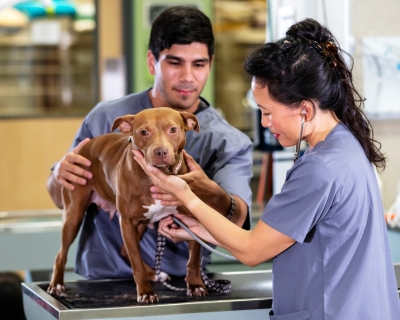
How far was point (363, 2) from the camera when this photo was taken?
3.31 m

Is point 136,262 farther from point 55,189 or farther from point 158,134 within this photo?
point 55,189

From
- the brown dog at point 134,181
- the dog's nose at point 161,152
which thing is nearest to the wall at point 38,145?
the brown dog at point 134,181

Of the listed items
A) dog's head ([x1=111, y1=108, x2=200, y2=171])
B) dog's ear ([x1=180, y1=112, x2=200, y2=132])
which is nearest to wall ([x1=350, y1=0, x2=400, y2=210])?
dog's ear ([x1=180, y1=112, x2=200, y2=132])

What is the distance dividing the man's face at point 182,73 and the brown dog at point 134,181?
0.24m

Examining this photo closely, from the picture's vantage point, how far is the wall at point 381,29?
331 cm

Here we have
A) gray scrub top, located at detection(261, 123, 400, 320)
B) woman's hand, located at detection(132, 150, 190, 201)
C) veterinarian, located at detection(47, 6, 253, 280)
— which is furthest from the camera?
veterinarian, located at detection(47, 6, 253, 280)

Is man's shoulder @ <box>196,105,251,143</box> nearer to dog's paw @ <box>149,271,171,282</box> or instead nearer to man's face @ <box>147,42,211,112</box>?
man's face @ <box>147,42,211,112</box>

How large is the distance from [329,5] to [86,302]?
1.66 metres

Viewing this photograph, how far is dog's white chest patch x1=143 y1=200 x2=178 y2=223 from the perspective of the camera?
81.2 inches

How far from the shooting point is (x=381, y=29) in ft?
11.0

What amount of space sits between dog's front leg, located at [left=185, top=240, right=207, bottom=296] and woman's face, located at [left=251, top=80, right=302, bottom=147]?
0.54 meters

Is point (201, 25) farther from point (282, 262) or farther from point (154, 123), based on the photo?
point (282, 262)

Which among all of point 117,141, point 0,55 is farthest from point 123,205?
point 0,55

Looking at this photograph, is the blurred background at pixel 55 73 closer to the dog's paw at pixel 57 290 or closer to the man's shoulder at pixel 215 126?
the man's shoulder at pixel 215 126
